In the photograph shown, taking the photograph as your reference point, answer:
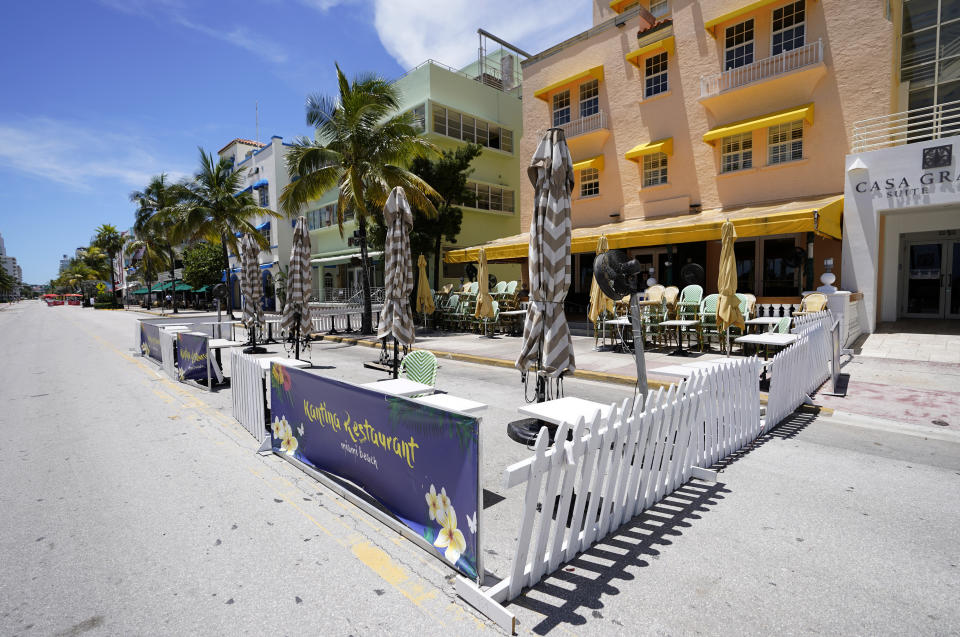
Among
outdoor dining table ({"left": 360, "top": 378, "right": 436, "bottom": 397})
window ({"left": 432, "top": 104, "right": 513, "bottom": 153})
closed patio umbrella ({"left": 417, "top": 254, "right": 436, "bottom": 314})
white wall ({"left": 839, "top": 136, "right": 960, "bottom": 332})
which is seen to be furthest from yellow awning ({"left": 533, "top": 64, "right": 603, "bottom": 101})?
outdoor dining table ({"left": 360, "top": 378, "right": 436, "bottom": 397})

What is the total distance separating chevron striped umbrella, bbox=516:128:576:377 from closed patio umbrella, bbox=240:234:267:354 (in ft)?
35.2

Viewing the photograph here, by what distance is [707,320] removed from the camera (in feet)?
38.0

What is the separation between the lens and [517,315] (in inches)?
640

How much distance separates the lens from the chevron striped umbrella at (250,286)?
13.2 metres

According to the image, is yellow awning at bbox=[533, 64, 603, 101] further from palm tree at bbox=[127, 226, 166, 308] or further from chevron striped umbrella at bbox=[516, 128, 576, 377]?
palm tree at bbox=[127, 226, 166, 308]

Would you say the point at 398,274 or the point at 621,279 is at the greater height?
the point at 398,274

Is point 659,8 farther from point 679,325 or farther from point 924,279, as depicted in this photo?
point 679,325

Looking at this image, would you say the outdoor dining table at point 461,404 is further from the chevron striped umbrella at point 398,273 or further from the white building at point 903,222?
the white building at point 903,222

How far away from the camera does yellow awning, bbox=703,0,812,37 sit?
1565 cm

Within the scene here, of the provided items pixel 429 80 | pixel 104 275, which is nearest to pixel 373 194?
pixel 429 80

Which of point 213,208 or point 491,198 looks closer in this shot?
point 213,208

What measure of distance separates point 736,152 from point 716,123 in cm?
137

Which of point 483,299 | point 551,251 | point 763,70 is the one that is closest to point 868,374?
point 551,251

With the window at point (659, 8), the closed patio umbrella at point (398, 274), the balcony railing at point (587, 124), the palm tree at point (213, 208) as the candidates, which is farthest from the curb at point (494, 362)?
the window at point (659, 8)
